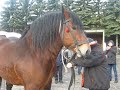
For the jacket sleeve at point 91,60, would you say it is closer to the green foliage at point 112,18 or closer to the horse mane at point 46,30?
the horse mane at point 46,30

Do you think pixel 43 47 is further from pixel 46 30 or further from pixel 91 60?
pixel 91 60

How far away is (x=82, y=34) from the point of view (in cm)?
366

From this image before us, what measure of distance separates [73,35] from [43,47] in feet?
1.85

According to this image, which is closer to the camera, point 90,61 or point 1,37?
point 90,61

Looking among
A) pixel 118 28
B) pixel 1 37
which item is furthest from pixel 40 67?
pixel 118 28

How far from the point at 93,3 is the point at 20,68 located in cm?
3337

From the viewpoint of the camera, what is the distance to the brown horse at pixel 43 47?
371 cm

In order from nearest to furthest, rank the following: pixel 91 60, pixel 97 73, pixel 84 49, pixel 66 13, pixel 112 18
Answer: pixel 84 49, pixel 66 13, pixel 91 60, pixel 97 73, pixel 112 18

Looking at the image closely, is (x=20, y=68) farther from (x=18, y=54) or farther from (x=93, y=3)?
(x=93, y=3)

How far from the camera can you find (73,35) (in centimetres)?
364

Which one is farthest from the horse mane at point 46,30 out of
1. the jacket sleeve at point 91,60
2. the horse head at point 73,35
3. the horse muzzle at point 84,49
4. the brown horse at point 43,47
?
the jacket sleeve at point 91,60

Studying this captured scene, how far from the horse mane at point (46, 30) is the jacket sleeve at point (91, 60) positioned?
2.05 ft

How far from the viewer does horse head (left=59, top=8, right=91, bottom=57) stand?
11.7 ft

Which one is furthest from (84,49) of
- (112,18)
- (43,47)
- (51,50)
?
(112,18)
